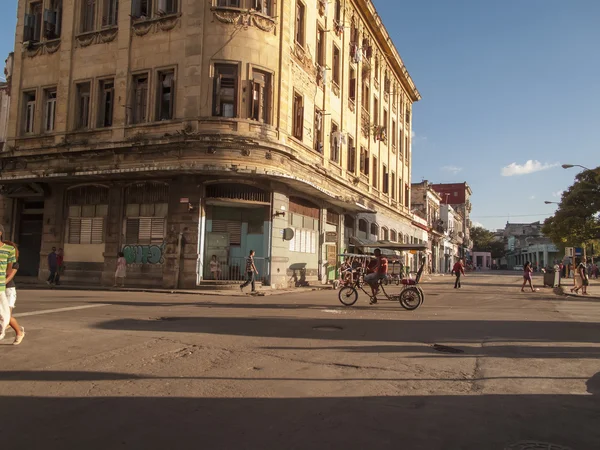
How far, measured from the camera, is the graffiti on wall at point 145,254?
67.2ft

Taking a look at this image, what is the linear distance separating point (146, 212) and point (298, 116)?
8684mm

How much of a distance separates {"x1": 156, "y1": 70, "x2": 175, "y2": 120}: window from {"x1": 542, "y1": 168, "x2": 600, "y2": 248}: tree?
97.8 ft

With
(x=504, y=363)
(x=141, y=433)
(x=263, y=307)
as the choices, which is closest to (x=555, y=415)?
(x=504, y=363)

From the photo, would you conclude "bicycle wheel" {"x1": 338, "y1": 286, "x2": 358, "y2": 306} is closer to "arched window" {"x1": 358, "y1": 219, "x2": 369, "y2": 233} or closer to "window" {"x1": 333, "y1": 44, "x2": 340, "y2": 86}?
"window" {"x1": 333, "y1": 44, "x2": 340, "y2": 86}

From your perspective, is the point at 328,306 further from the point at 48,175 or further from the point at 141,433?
the point at 48,175

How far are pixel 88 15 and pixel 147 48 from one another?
4656 millimetres

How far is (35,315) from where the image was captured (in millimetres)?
10656

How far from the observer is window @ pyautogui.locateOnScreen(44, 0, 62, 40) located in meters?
23.8

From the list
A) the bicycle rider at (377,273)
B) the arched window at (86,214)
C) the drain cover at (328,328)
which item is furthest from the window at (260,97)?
the drain cover at (328,328)

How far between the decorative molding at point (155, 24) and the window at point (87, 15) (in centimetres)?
302

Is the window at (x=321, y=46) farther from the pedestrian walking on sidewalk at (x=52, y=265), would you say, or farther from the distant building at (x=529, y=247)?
the distant building at (x=529, y=247)

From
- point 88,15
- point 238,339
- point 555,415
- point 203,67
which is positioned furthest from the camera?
point 88,15

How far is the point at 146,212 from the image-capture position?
2105 cm

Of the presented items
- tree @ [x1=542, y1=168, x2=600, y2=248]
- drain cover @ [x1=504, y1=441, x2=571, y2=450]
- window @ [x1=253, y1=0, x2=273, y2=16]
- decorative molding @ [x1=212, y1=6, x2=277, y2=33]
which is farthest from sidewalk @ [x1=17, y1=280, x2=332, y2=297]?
tree @ [x1=542, y1=168, x2=600, y2=248]
